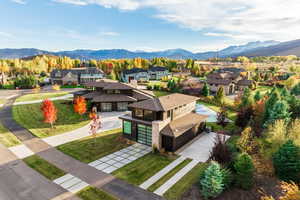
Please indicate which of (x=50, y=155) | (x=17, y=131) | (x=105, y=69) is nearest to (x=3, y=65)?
(x=105, y=69)

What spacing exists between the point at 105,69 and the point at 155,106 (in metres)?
96.1

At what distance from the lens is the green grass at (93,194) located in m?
12.4

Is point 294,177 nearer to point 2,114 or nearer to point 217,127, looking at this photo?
point 217,127

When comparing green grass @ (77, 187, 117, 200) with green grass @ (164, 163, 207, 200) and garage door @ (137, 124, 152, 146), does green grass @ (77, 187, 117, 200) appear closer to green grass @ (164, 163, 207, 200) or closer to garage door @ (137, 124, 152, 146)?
green grass @ (164, 163, 207, 200)

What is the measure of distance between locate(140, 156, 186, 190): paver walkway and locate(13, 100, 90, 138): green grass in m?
16.5

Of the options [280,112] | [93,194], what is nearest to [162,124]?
[93,194]

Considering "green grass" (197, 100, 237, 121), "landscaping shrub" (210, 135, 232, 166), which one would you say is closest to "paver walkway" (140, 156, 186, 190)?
"landscaping shrub" (210, 135, 232, 166)

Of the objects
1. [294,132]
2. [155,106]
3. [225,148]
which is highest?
[155,106]

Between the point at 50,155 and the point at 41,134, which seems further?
the point at 41,134

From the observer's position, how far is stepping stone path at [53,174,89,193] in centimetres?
1336

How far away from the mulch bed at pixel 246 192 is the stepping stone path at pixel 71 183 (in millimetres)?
7991

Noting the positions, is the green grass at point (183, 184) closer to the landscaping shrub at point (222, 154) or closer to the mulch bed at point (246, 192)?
the mulch bed at point (246, 192)

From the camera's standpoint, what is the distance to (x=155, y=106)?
20.0 m

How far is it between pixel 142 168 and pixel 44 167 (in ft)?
30.3
